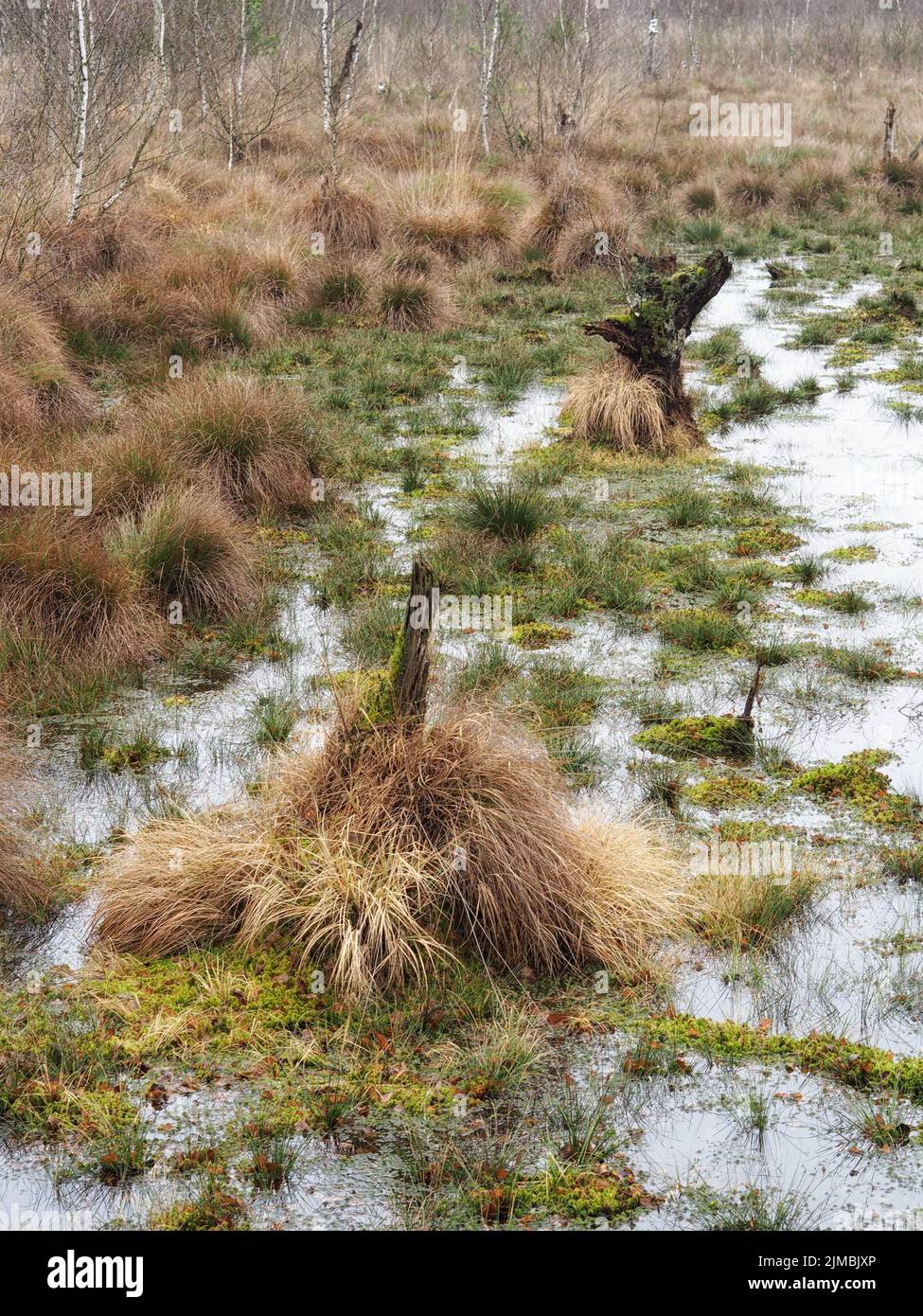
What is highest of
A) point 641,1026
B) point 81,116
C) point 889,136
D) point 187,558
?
point 889,136

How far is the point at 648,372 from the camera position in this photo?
34.2 feet

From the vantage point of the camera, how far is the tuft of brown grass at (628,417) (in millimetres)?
10258

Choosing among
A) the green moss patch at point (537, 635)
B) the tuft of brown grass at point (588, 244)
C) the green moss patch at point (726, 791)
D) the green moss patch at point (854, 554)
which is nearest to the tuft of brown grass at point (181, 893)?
the green moss patch at point (726, 791)

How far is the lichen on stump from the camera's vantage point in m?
10.3

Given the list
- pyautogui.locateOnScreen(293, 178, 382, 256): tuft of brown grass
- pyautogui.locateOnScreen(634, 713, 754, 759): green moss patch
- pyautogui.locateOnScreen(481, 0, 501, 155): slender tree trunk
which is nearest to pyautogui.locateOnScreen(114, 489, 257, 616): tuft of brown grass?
pyautogui.locateOnScreen(634, 713, 754, 759): green moss patch

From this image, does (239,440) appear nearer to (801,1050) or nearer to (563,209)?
(801,1050)

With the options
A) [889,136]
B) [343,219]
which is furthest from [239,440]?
[889,136]

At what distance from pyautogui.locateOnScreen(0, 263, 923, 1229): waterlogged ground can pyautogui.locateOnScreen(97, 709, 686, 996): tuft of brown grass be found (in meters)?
0.19

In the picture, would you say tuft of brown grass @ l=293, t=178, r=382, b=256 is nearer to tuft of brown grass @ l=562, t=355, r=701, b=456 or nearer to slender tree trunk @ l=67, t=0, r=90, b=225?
slender tree trunk @ l=67, t=0, r=90, b=225

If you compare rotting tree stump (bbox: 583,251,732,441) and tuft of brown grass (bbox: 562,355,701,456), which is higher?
rotting tree stump (bbox: 583,251,732,441)

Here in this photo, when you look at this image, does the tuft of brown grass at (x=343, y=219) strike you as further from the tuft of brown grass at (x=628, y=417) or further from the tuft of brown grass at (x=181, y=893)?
the tuft of brown grass at (x=181, y=893)

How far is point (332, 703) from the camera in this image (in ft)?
20.5

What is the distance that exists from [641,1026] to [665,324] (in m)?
7.17
